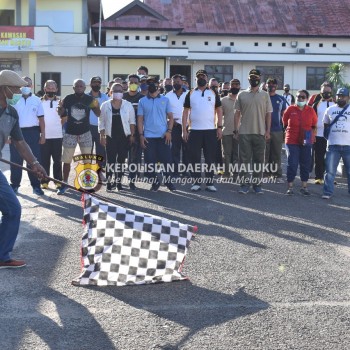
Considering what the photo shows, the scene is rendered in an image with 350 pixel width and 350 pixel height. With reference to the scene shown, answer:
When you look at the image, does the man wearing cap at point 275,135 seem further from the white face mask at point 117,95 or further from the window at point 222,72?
the window at point 222,72

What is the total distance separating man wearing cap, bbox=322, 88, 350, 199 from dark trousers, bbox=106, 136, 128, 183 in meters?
3.65

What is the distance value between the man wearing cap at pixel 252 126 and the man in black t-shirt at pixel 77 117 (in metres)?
2.57

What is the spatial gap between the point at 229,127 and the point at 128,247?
7568mm

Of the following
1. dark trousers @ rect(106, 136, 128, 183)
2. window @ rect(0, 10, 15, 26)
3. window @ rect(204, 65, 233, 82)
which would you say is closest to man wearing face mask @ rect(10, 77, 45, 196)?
dark trousers @ rect(106, 136, 128, 183)

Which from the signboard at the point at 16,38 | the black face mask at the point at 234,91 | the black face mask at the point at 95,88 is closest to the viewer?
the black face mask at the point at 95,88

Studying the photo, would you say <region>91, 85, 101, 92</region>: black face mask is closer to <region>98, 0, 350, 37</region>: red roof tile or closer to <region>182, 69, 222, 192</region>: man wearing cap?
<region>182, 69, 222, 192</region>: man wearing cap

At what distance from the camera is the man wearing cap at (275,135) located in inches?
529

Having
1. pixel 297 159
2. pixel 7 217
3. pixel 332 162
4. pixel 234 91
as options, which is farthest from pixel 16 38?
pixel 7 217

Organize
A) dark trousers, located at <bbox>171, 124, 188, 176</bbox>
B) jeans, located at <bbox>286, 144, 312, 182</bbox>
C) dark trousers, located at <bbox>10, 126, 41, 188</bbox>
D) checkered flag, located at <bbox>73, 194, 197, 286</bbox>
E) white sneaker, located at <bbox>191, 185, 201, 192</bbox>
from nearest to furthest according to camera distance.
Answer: checkered flag, located at <bbox>73, 194, 197, 286</bbox>, dark trousers, located at <bbox>10, 126, 41, 188</bbox>, jeans, located at <bbox>286, 144, 312, 182</bbox>, white sneaker, located at <bbox>191, 185, 201, 192</bbox>, dark trousers, located at <bbox>171, 124, 188, 176</bbox>

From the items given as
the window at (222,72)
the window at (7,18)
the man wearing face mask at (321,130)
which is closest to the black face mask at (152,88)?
the man wearing face mask at (321,130)

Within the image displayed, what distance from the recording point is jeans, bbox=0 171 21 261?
639 cm

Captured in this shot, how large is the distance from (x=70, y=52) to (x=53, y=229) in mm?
34301

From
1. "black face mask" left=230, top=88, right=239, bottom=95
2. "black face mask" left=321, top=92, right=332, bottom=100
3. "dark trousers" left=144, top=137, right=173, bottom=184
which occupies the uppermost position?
"black face mask" left=230, top=88, right=239, bottom=95

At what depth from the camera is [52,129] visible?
38.9 feet
